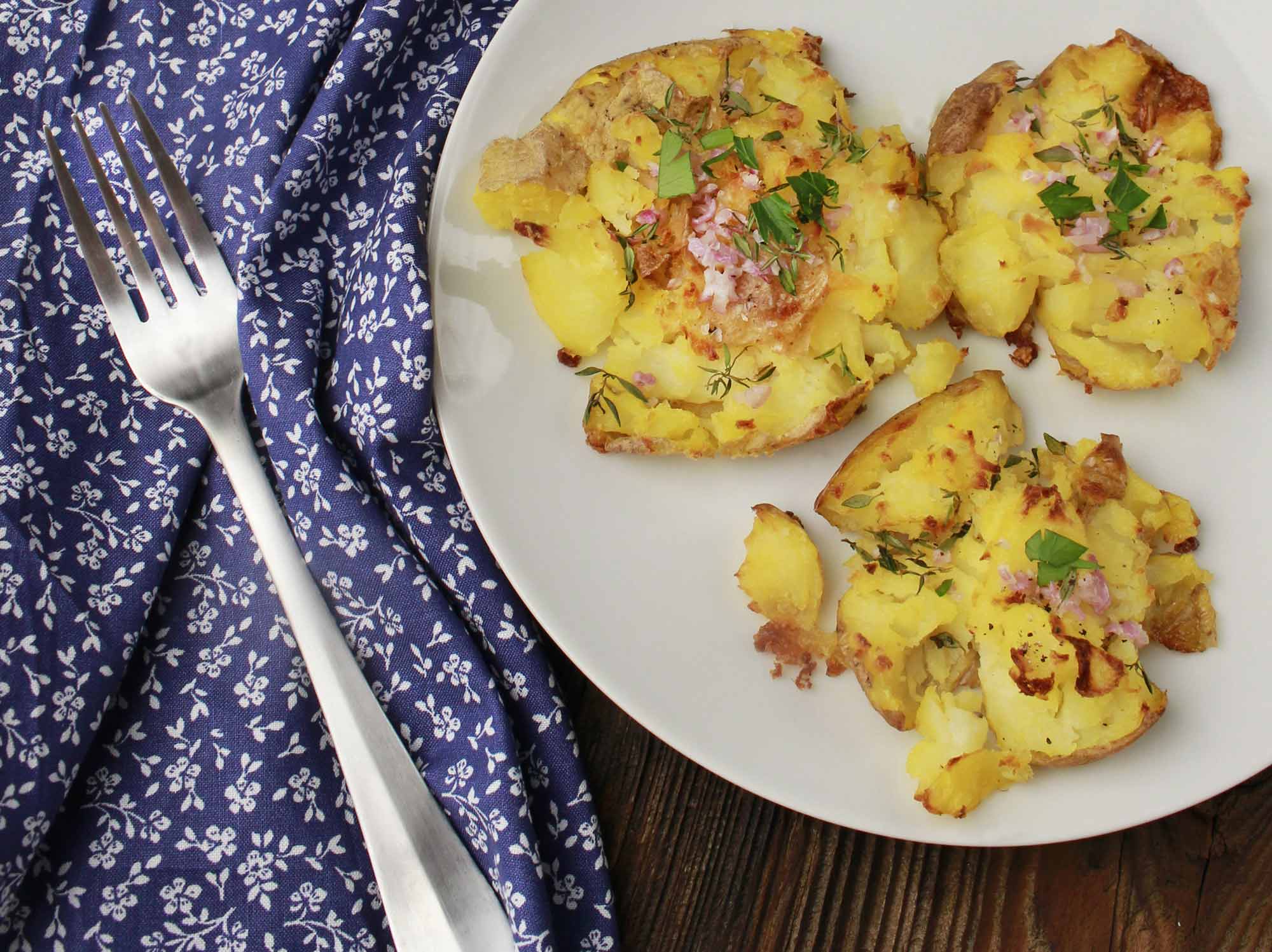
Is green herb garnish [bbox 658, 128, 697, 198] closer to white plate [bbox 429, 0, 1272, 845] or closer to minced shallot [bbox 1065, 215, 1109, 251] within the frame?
white plate [bbox 429, 0, 1272, 845]

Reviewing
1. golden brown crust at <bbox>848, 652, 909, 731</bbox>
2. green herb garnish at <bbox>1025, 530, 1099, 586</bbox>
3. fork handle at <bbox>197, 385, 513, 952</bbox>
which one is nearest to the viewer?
green herb garnish at <bbox>1025, 530, 1099, 586</bbox>

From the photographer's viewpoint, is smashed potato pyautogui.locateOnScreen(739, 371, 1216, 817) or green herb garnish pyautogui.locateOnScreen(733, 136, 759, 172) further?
green herb garnish pyautogui.locateOnScreen(733, 136, 759, 172)

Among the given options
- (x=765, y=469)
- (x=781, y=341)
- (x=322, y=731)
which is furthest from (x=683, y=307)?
(x=322, y=731)

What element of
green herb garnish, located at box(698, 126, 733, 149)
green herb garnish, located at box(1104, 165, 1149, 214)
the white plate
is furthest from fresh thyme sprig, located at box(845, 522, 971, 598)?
green herb garnish, located at box(698, 126, 733, 149)

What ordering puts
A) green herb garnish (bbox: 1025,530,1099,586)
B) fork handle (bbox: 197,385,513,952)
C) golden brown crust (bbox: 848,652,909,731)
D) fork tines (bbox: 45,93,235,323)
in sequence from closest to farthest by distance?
green herb garnish (bbox: 1025,530,1099,586) → golden brown crust (bbox: 848,652,909,731) → fork handle (bbox: 197,385,513,952) → fork tines (bbox: 45,93,235,323)

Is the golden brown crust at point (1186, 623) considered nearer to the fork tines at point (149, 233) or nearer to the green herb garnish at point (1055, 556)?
the green herb garnish at point (1055, 556)

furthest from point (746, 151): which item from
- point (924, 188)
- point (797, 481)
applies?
point (797, 481)

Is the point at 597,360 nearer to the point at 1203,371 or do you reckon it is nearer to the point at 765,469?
the point at 765,469
